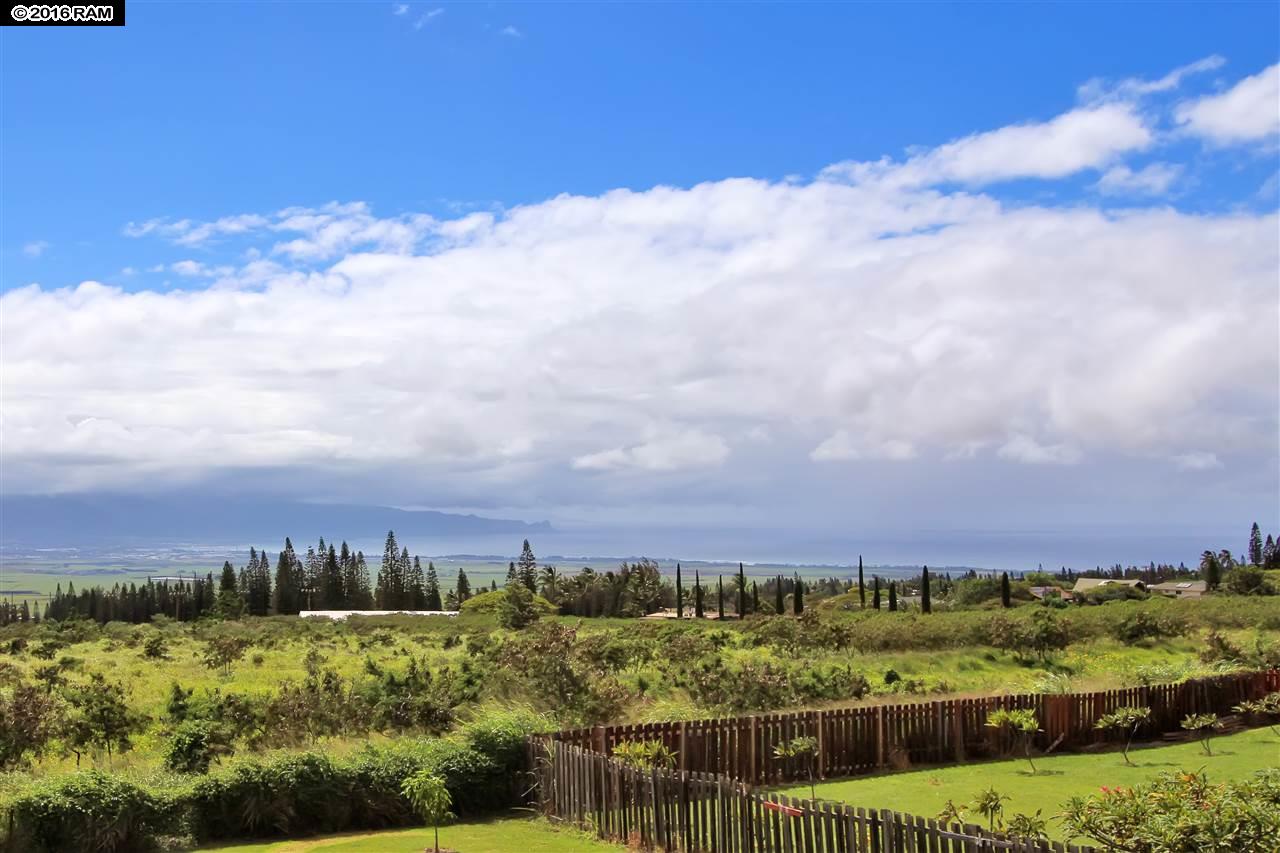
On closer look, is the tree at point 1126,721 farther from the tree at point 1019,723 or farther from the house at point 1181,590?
the house at point 1181,590

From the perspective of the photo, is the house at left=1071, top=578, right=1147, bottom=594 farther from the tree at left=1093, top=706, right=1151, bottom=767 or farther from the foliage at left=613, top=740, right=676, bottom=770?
the foliage at left=613, top=740, right=676, bottom=770

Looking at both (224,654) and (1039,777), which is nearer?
(1039,777)

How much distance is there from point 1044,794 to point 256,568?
370 feet

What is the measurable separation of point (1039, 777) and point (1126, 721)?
3352 mm

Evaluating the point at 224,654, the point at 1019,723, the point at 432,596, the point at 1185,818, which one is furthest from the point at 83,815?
the point at 432,596

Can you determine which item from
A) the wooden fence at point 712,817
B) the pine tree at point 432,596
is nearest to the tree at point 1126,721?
the wooden fence at point 712,817

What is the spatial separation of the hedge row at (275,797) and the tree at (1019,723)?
895 centimetres

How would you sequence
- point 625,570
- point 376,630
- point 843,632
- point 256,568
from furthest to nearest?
1. point 256,568
2. point 625,570
3. point 376,630
4. point 843,632

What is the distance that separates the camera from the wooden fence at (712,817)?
389 inches

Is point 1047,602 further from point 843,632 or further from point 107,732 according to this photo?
point 107,732

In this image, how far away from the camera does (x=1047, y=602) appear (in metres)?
63.3

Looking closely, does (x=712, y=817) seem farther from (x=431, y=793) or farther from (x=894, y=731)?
(x=894, y=731)

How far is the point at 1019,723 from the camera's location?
1997cm

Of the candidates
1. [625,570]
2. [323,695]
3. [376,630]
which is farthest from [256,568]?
[323,695]
